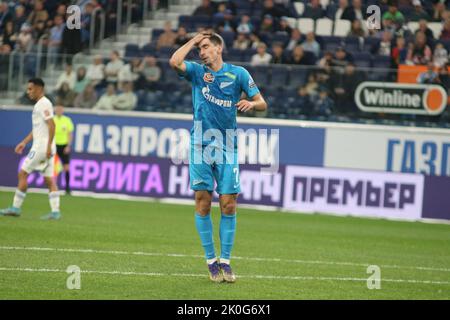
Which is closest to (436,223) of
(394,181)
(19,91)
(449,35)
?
(394,181)

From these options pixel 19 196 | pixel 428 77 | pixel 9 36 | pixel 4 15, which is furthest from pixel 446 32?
pixel 19 196

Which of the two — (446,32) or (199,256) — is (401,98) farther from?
(199,256)

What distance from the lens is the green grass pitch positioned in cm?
977

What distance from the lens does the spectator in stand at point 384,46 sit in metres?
24.5

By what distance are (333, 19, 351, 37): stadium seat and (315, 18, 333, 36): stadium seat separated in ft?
0.43

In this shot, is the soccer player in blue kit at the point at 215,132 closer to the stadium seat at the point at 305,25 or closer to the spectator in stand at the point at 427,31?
the spectator in stand at the point at 427,31

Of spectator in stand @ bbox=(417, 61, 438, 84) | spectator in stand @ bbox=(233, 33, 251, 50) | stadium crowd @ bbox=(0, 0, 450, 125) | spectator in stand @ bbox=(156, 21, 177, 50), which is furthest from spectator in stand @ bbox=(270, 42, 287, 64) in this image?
spectator in stand @ bbox=(417, 61, 438, 84)

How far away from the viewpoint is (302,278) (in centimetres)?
1108

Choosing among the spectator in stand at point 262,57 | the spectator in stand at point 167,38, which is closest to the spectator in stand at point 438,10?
the spectator in stand at point 262,57

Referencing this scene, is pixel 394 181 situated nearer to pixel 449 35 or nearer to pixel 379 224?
pixel 379 224

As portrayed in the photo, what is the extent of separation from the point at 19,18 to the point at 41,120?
11.5 metres

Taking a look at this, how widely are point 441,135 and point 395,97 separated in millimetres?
1354

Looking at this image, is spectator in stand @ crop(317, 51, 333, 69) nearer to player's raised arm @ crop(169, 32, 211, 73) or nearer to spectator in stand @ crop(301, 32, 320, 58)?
spectator in stand @ crop(301, 32, 320, 58)

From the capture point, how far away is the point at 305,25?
26.3 m
